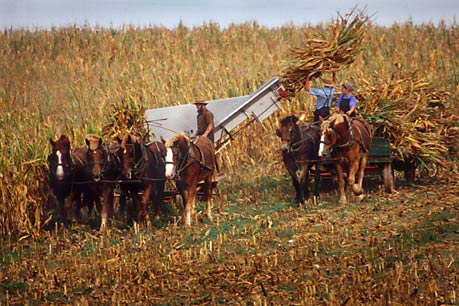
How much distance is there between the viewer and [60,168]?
45.2ft

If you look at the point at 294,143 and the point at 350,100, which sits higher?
the point at 350,100

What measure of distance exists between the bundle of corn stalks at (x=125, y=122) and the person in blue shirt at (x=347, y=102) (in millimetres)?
3758

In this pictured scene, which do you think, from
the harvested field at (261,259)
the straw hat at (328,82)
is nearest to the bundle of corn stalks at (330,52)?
Answer: the straw hat at (328,82)

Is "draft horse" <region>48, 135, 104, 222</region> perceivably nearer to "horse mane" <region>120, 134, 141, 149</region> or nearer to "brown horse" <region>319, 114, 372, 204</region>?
"horse mane" <region>120, 134, 141, 149</region>

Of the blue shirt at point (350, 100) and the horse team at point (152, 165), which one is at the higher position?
the blue shirt at point (350, 100)

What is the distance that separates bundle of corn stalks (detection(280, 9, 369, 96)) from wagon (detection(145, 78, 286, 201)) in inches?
20.7

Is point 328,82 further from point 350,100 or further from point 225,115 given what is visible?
point 225,115

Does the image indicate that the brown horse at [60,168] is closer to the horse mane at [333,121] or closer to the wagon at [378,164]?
the horse mane at [333,121]

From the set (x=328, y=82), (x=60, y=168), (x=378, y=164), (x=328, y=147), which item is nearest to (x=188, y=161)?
(x=60, y=168)

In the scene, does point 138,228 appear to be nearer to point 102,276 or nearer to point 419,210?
point 102,276

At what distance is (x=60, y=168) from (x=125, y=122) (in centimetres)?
222

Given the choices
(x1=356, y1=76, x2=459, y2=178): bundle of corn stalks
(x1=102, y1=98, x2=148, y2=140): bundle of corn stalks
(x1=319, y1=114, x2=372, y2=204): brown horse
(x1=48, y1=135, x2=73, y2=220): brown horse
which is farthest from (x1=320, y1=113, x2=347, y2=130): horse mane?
(x1=48, y1=135, x2=73, y2=220): brown horse

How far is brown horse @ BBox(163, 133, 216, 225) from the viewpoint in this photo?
13.8m

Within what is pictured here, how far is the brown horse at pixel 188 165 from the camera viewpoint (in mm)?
13797
